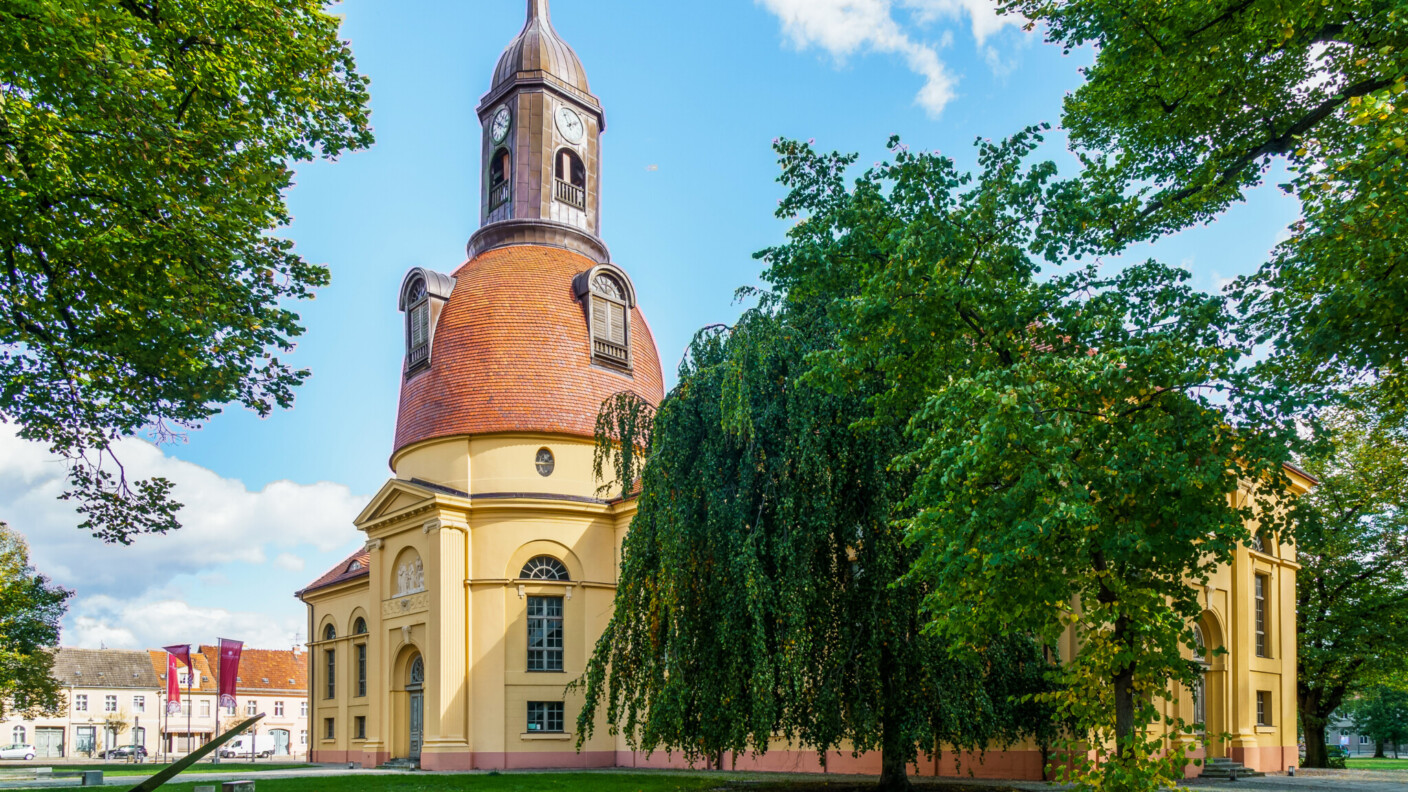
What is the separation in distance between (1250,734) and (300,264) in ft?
69.8

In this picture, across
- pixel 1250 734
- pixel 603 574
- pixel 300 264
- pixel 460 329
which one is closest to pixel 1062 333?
pixel 300 264

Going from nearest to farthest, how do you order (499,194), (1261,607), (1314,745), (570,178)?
(1261,607) → (1314,745) → (499,194) → (570,178)

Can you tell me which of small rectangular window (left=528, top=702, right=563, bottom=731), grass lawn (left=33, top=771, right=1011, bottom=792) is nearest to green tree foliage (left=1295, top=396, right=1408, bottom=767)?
grass lawn (left=33, top=771, right=1011, bottom=792)

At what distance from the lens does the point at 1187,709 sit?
21406mm

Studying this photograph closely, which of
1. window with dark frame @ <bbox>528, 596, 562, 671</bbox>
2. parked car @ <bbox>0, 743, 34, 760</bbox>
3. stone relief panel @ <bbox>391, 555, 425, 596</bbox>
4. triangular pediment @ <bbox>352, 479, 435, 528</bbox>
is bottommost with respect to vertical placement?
parked car @ <bbox>0, 743, 34, 760</bbox>

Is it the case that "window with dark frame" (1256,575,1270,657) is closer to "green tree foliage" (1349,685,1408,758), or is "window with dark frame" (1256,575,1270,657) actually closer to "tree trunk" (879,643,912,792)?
"tree trunk" (879,643,912,792)

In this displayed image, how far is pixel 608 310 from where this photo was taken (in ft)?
98.6

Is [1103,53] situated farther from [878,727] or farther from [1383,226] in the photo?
[878,727]

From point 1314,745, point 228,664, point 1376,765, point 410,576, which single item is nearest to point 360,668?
point 410,576

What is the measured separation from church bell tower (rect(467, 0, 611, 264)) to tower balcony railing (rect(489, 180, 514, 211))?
0.10 feet

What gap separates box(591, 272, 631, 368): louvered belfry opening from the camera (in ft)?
96.7

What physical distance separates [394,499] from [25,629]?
1724 centimetres

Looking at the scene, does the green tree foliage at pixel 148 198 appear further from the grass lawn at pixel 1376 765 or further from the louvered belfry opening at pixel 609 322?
the grass lawn at pixel 1376 765

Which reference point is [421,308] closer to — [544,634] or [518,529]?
[518,529]
